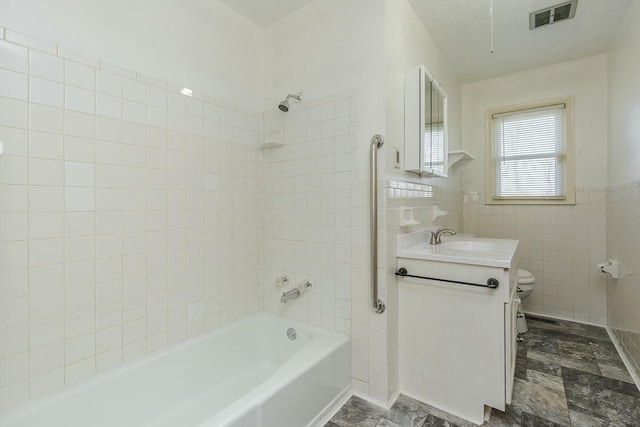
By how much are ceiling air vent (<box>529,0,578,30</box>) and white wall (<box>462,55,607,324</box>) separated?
904mm

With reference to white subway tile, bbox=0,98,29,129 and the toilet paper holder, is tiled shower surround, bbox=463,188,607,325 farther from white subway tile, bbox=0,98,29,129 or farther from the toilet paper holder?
white subway tile, bbox=0,98,29,129

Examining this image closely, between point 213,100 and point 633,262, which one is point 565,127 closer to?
point 633,262

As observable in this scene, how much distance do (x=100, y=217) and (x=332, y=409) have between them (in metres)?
1.52

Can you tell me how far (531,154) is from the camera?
3066mm

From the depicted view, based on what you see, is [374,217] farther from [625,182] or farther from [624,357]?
[624,357]

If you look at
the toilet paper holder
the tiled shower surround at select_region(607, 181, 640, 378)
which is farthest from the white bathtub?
the toilet paper holder

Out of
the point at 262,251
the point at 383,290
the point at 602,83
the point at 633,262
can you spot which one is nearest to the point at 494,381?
the point at 383,290

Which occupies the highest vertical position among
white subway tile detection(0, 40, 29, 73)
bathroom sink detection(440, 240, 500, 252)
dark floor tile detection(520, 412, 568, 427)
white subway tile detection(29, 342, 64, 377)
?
white subway tile detection(0, 40, 29, 73)

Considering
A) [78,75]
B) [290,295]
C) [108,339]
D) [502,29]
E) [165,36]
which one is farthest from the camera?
[502,29]

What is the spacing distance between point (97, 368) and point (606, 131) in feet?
13.3

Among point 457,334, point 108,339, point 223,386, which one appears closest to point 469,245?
point 457,334

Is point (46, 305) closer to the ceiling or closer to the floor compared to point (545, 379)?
closer to the ceiling

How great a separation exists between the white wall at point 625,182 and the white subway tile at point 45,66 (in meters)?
3.13

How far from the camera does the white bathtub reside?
125 cm
